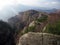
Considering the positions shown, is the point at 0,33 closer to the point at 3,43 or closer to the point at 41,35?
the point at 3,43

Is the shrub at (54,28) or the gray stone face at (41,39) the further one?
→ the shrub at (54,28)

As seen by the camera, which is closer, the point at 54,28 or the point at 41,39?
the point at 41,39

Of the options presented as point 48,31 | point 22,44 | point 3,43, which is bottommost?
point 22,44

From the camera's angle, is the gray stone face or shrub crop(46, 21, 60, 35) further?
shrub crop(46, 21, 60, 35)

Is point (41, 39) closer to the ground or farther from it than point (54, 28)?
closer to the ground

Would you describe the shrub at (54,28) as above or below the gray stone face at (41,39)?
above

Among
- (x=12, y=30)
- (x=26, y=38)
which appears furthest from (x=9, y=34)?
(x=26, y=38)

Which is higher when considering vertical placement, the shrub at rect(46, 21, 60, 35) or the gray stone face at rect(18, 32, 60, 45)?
the shrub at rect(46, 21, 60, 35)

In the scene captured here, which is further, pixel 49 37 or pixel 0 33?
pixel 49 37
